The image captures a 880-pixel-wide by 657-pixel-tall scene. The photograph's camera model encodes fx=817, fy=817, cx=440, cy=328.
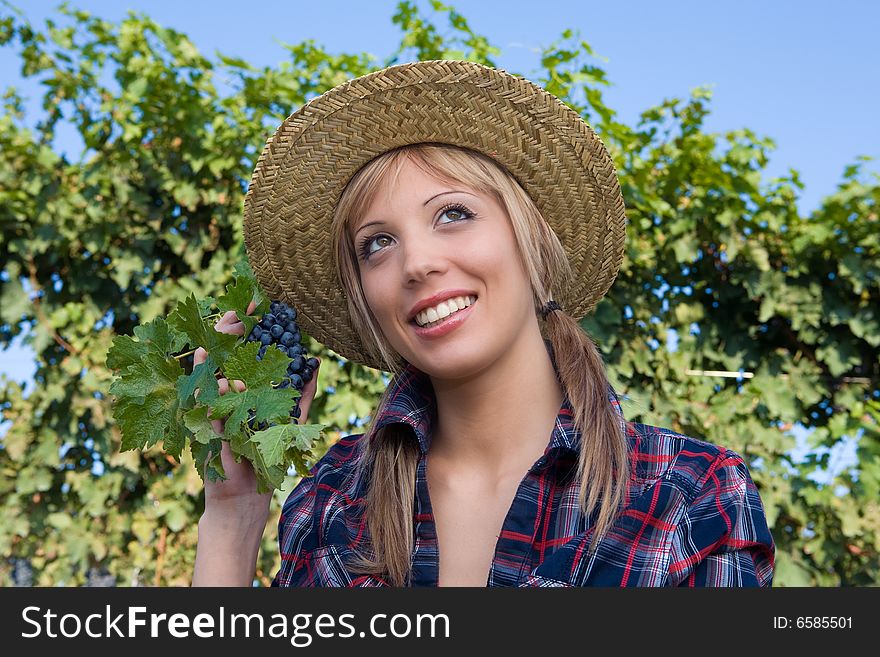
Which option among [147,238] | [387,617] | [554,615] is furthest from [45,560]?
[554,615]

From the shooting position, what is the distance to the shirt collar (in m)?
1.76

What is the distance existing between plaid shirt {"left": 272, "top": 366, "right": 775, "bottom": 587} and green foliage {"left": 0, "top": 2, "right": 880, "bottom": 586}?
1786mm

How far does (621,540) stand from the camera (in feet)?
5.03

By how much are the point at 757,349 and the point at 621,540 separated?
254 centimetres

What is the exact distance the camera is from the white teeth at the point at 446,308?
1.64 meters

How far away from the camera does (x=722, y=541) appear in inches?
60.1

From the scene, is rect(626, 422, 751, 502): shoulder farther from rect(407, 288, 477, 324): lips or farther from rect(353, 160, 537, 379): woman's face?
rect(407, 288, 477, 324): lips

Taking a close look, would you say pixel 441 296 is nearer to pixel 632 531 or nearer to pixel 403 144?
pixel 403 144

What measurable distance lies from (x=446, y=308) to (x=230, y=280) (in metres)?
2.09

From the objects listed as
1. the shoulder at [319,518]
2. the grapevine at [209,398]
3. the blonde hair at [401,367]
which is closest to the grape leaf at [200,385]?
the grapevine at [209,398]

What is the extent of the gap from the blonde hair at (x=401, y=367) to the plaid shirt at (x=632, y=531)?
3 centimetres

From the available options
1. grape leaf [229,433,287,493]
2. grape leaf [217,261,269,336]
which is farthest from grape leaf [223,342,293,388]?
grape leaf [217,261,269,336]

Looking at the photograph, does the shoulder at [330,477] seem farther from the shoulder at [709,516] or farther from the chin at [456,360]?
the shoulder at [709,516]

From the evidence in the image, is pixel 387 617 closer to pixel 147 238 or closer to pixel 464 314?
pixel 464 314
